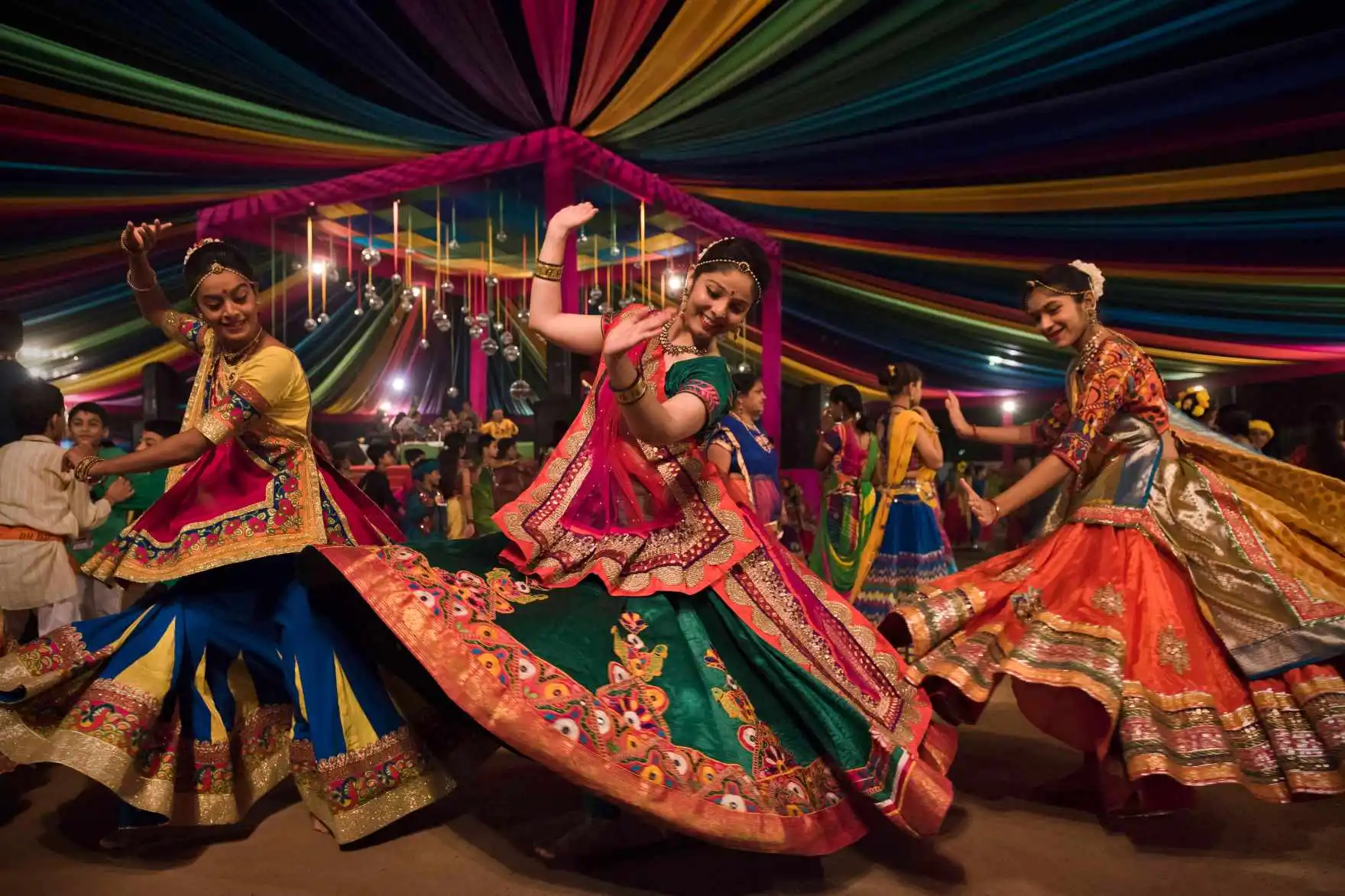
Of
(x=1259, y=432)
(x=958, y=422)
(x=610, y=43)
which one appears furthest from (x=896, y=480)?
(x=610, y=43)

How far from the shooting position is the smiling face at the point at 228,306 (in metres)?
1.94

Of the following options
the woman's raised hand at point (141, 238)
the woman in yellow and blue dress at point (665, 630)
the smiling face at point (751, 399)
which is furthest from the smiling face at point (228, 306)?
the smiling face at point (751, 399)

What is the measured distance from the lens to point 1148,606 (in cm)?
199

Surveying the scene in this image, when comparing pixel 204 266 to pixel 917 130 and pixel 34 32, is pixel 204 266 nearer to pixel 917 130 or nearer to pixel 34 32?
pixel 34 32

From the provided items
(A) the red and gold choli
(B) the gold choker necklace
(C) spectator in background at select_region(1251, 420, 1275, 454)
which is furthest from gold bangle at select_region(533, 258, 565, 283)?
(C) spectator in background at select_region(1251, 420, 1275, 454)

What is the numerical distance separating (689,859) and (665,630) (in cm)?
51

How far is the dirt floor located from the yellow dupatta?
2.36 m

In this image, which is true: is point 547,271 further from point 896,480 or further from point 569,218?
point 896,480

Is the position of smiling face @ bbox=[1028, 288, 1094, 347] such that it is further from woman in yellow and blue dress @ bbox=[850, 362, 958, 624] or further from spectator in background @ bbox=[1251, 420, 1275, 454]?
spectator in background @ bbox=[1251, 420, 1275, 454]

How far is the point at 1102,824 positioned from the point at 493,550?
5.11 ft

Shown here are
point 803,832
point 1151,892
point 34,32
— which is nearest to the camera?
point 803,832

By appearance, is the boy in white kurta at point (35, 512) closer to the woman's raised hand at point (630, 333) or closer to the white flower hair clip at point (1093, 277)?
the woman's raised hand at point (630, 333)

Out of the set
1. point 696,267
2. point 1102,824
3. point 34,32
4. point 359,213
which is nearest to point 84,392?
point 359,213

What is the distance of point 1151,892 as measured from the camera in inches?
66.0
